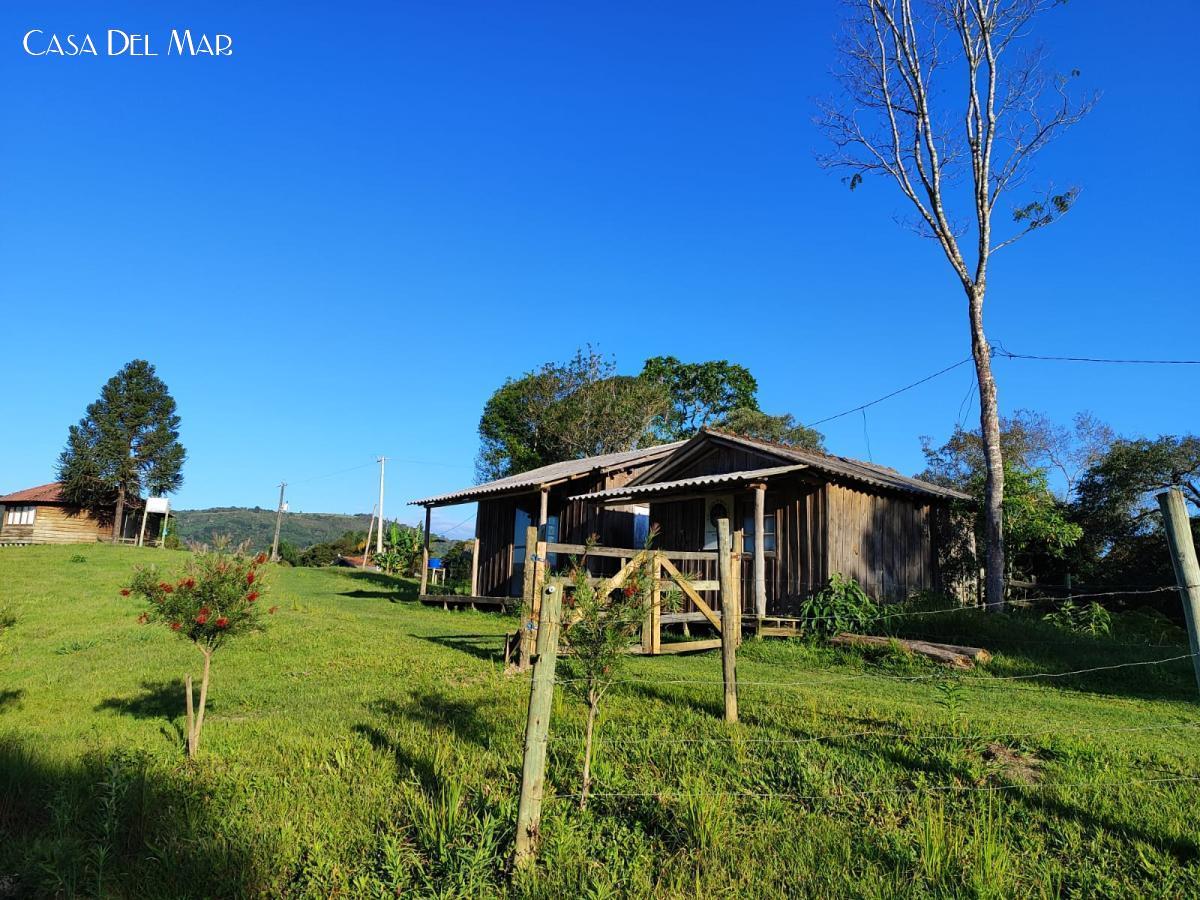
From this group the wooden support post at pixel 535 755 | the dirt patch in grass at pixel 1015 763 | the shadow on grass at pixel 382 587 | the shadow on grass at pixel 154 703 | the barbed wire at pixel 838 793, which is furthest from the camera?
the shadow on grass at pixel 382 587

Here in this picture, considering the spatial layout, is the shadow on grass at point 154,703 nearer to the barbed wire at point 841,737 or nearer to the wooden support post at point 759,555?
the barbed wire at point 841,737

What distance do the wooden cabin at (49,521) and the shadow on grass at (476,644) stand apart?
42253 mm

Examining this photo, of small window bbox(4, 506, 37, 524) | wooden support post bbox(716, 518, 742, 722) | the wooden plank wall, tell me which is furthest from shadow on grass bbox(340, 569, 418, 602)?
small window bbox(4, 506, 37, 524)

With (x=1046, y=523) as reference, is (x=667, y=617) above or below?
below

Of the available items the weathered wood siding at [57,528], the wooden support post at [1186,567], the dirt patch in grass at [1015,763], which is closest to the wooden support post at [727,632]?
the dirt patch in grass at [1015,763]

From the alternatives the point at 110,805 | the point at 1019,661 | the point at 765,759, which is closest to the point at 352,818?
the point at 110,805

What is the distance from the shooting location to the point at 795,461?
53.5 ft

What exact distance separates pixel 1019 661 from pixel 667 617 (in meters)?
5.38

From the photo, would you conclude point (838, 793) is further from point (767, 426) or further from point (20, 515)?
point (20, 515)

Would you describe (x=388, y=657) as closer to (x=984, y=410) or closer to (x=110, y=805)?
(x=110, y=805)

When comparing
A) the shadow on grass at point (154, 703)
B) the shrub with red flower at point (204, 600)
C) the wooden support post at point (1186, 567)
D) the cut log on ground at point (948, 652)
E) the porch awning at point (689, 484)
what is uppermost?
the porch awning at point (689, 484)

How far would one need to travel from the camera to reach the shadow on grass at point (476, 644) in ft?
39.8

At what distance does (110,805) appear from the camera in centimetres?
542

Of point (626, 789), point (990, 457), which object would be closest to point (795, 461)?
point (990, 457)
